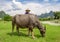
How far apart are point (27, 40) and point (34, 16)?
2.58 metres

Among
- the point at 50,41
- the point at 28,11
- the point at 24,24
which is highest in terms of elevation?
the point at 28,11

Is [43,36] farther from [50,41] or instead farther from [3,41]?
[3,41]

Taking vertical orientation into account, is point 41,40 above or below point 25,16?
below

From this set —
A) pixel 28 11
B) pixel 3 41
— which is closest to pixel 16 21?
pixel 28 11

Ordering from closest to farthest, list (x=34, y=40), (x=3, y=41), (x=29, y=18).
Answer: (x=3, y=41) < (x=34, y=40) < (x=29, y=18)

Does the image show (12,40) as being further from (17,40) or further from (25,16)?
(25,16)

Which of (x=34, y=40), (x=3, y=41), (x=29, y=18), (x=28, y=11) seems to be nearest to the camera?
(x=3, y=41)

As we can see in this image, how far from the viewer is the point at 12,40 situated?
511 inches

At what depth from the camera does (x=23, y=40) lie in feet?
42.9

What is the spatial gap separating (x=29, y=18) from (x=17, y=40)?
8.45ft

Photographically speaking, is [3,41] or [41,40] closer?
[3,41]

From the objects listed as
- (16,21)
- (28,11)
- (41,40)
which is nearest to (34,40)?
(41,40)

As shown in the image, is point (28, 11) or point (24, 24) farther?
point (28, 11)

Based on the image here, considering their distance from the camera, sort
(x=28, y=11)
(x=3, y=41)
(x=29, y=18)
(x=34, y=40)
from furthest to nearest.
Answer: (x=28, y=11) → (x=29, y=18) → (x=34, y=40) → (x=3, y=41)
